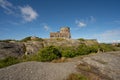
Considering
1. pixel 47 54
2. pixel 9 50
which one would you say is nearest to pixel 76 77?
pixel 47 54

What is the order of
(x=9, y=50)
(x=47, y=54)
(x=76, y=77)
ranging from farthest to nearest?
(x=9, y=50) → (x=47, y=54) → (x=76, y=77)

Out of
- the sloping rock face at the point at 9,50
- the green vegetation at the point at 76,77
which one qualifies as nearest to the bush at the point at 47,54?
the sloping rock face at the point at 9,50

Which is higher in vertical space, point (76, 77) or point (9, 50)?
point (9, 50)

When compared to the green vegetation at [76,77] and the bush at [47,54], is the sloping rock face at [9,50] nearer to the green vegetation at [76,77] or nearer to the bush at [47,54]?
the bush at [47,54]

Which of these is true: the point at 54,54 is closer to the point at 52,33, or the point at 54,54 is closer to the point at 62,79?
the point at 62,79

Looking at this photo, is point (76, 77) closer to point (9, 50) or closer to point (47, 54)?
point (47, 54)

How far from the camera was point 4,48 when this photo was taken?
37375 millimetres

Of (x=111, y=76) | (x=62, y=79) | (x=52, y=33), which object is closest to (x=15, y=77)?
(x=62, y=79)

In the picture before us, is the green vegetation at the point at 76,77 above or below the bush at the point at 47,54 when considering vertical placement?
below

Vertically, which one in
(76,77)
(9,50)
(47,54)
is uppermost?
(9,50)

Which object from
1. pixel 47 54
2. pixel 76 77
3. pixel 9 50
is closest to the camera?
pixel 76 77

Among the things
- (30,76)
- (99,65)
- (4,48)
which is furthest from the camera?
(4,48)

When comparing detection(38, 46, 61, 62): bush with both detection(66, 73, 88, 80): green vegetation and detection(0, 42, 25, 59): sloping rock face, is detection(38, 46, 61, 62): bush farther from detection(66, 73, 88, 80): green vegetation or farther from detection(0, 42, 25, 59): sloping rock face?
detection(66, 73, 88, 80): green vegetation

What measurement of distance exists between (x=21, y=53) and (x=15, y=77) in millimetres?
28721
